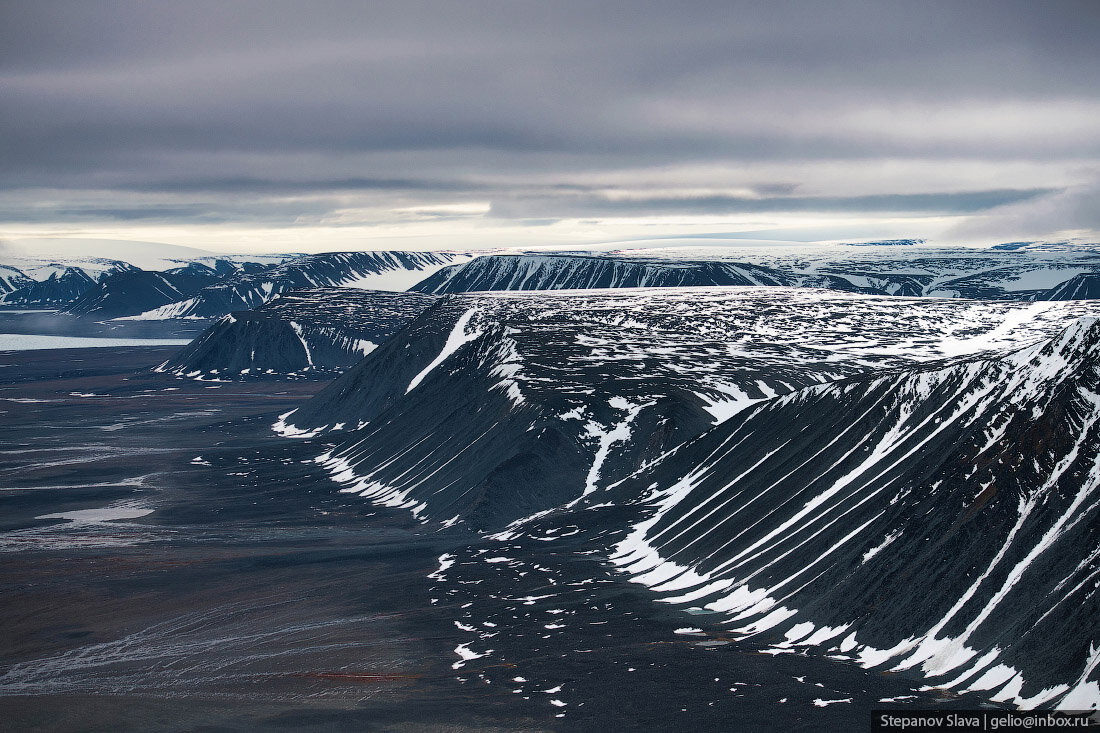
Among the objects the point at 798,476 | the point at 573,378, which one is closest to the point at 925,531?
the point at 798,476

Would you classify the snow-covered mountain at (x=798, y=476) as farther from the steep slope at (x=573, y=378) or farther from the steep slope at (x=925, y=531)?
the steep slope at (x=573, y=378)

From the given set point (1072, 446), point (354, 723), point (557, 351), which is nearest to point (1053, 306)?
point (557, 351)

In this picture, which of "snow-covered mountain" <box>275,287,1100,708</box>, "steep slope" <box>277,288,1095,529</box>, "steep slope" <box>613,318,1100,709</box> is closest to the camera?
"steep slope" <box>613,318,1100,709</box>

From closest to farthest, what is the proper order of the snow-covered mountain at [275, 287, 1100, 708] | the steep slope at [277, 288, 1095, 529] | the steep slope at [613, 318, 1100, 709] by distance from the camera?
the steep slope at [613, 318, 1100, 709], the snow-covered mountain at [275, 287, 1100, 708], the steep slope at [277, 288, 1095, 529]

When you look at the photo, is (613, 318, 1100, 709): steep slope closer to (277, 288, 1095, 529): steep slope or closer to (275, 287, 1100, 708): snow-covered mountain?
(275, 287, 1100, 708): snow-covered mountain

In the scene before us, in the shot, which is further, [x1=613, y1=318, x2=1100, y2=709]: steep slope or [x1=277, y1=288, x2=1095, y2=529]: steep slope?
[x1=277, y1=288, x2=1095, y2=529]: steep slope

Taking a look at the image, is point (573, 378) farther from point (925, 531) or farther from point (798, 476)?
point (925, 531)

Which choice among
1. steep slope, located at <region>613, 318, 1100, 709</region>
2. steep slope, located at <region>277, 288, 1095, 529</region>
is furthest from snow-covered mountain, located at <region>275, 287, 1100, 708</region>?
steep slope, located at <region>277, 288, 1095, 529</region>
